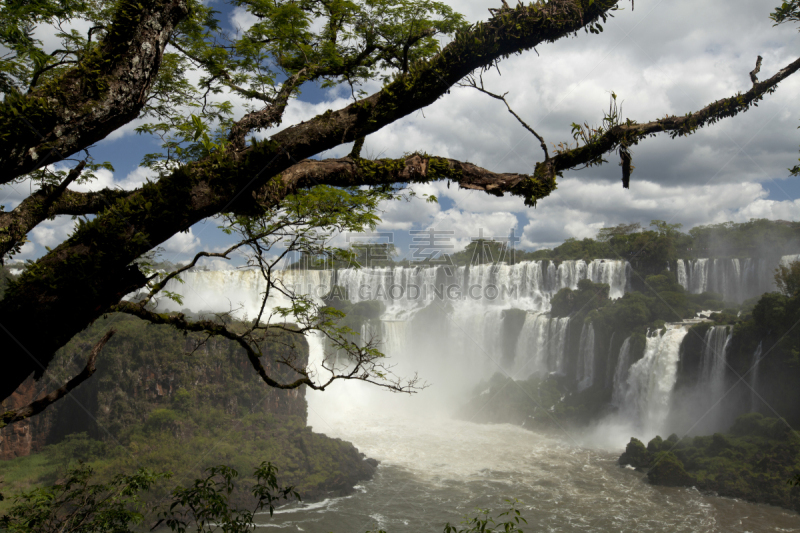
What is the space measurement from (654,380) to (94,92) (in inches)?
927

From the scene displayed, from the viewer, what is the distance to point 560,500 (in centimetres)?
1627

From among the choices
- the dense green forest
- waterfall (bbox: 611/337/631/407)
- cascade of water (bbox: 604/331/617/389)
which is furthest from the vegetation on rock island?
the dense green forest

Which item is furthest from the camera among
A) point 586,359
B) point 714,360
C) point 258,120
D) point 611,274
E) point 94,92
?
point 611,274

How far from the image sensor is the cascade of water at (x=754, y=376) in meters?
17.4

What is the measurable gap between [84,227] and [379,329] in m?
31.4

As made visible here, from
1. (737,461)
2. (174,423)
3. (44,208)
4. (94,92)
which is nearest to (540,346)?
(737,461)

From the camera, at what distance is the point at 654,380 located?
21.0m

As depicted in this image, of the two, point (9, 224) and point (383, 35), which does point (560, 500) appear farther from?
point (9, 224)

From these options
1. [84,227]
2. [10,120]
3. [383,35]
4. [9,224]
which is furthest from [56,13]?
[383,35]

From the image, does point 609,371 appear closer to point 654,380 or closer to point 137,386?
point 654,380

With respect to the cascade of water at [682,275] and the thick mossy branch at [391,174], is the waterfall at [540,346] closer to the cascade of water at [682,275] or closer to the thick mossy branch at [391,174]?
Result: the cascade of water at [682,275]

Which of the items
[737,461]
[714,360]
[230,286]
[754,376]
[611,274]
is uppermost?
[611,274]

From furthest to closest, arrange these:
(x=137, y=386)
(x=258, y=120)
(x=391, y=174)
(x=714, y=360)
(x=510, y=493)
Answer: (x=137, y=386) → (x=714, y=360) → (x=510, y=493) → (x=258, y=120) → (x=391, y=174)

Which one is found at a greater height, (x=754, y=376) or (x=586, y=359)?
(x=754, y=376)
